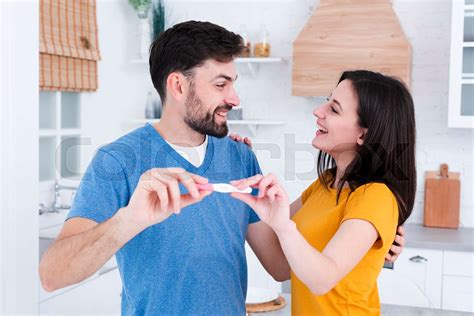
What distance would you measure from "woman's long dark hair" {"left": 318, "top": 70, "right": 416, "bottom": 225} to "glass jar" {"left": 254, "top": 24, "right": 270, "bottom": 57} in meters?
2.17

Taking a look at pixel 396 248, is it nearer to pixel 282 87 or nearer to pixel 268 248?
pixel 268 248

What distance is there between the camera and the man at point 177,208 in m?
1.23

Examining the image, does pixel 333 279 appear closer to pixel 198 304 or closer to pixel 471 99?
pixel 198 304

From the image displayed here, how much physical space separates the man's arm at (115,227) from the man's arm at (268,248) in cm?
51

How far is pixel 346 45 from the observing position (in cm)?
323

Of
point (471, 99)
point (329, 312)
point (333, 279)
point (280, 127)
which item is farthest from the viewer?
point (280, 127)

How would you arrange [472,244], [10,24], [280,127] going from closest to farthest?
[10,24] < [472,244] < [280,127]

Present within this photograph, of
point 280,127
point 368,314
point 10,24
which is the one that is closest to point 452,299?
point 280,127

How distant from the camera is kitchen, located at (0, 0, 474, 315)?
83.7 inches

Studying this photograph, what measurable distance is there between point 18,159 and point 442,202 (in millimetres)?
2365

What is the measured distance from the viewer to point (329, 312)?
56.3 inches

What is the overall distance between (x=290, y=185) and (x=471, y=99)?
1241 mm

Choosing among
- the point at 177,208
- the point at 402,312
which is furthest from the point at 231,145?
the point at 402,312

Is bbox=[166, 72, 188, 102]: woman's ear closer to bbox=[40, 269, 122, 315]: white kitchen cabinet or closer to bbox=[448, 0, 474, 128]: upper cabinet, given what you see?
bbox=[40, 269, 122, 315]: white kitchen cabinet
